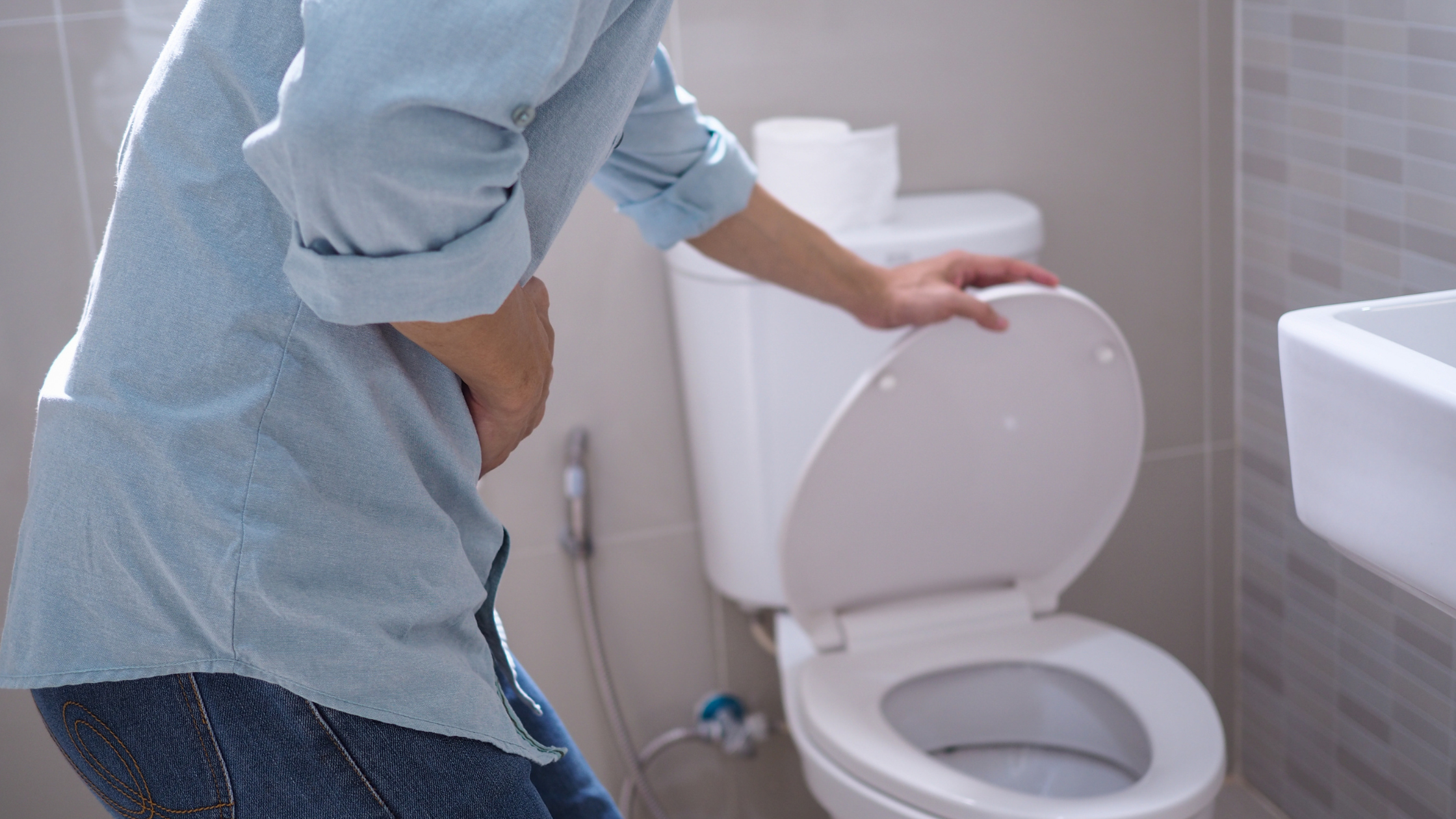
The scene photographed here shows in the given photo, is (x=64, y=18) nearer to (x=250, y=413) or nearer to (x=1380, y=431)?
(x=250, y=413)

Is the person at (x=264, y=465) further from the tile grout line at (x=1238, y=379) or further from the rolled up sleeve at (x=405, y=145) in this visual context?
the tile grout line at (x=1238, y=379)

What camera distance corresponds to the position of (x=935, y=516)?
1287 mm

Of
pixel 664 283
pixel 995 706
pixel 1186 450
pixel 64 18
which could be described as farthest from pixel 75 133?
pixel 1186 450

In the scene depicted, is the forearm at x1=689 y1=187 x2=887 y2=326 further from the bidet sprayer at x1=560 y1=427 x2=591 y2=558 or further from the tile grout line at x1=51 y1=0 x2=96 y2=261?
the tile grout line at x1=51 y1=0 x2=96 y2=261

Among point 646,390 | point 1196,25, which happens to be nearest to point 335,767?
point 646,390

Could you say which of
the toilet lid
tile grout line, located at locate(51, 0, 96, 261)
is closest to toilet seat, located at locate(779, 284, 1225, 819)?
the toilet lid

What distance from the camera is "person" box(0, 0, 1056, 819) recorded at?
612 millimetres

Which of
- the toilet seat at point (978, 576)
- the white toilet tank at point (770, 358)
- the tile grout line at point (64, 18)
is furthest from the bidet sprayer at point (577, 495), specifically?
the tile grout line at point (64, 18)

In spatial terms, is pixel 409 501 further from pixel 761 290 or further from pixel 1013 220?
pixel 1013 220

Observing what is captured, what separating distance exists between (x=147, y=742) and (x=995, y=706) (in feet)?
3.00

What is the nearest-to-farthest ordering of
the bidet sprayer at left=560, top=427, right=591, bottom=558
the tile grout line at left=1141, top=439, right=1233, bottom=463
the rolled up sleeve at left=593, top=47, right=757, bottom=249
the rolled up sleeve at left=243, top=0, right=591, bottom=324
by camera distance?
the rolled up sleeve at left=243, top=0, right=591, bottom=324, the rolled up sleeve at left=593, top=47, right=757, bottom=249, the bidet sprayer at left=560, top=427, right=591, bottom=558, the tile grout line at left=1141, top=439, right=1233, bottom=463

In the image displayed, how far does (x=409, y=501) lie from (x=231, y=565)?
93 millimetres

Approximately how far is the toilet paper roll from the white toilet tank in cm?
3

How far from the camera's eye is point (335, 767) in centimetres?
66
